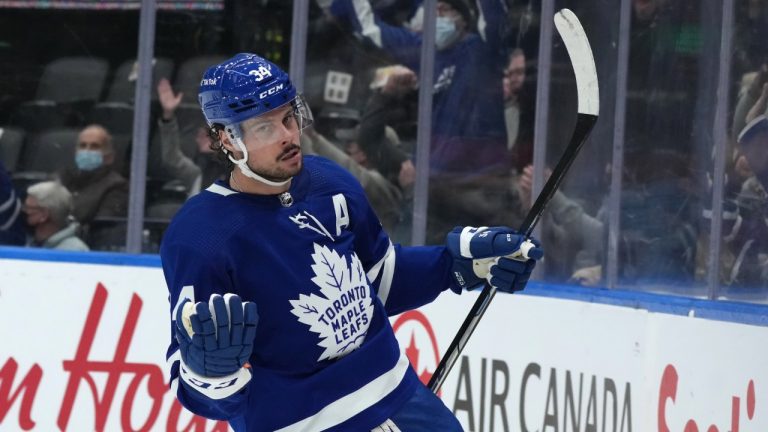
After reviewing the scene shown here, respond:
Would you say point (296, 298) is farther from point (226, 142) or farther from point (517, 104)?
point (517, 104)

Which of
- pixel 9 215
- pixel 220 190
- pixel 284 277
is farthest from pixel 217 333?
pixel 9 215

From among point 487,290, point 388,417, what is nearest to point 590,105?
point 487,290

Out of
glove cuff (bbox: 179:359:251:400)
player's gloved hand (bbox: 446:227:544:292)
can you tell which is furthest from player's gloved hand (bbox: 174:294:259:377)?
player's gloved hand (bbox: 446:227:544:292)

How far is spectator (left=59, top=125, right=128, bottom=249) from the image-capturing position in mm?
4328

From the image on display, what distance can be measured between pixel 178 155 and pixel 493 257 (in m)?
1.89

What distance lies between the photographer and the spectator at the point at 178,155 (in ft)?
14.6

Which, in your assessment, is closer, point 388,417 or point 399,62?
point 388,417

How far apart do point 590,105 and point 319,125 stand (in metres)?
1.72

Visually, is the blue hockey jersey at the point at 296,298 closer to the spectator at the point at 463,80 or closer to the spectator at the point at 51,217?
the spectator at the point at 51,217

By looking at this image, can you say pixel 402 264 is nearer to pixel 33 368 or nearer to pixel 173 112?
pixel 33 368

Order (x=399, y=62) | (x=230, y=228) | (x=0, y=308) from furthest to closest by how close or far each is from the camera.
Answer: (x=399, y=62), (x=0, y=308), (x=230, y=228)

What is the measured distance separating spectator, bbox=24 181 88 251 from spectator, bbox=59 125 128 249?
0.03m

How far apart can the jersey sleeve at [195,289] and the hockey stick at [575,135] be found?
0.54 metres

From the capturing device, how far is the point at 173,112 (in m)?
4.48
